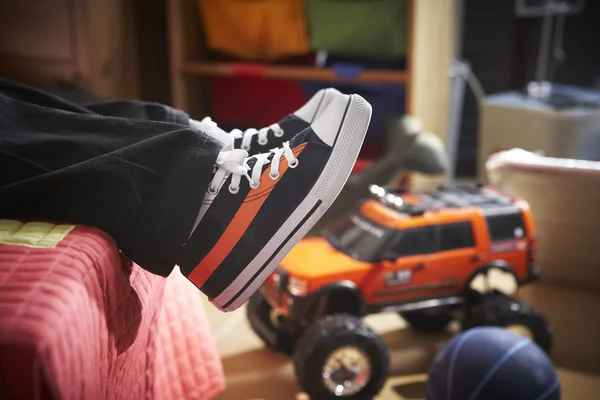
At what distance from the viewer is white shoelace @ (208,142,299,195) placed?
31.4 inches

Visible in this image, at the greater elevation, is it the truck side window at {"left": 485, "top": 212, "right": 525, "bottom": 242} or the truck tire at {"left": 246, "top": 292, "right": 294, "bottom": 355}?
the truck side window at {"left": 485, "top": 212, "right": 525, "bottom": 242}

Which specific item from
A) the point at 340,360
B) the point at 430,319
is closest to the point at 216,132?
the point at 340,360

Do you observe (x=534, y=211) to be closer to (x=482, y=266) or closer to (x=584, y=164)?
(x=584, y=164)

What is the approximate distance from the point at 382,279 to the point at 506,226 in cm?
28

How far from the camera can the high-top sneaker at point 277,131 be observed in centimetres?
97

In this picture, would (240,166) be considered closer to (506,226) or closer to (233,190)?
(233,190)

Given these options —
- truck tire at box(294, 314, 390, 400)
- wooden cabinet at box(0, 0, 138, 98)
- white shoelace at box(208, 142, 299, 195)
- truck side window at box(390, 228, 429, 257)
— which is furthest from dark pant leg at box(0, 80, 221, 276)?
wooden cabinet at box(0, 0, 138, 98)

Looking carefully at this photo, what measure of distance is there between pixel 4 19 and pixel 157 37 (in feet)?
1.81

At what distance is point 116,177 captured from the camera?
2.37ft

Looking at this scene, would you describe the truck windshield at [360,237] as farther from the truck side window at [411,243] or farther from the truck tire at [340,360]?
the truck tire at [340,360]

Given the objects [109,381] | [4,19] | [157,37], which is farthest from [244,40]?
[109,381]

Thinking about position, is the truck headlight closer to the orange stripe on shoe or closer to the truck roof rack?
the truck roof rack

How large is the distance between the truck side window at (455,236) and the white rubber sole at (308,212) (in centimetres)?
44

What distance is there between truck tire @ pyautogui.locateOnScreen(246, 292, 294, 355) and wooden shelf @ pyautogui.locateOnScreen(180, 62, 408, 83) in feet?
2.65
